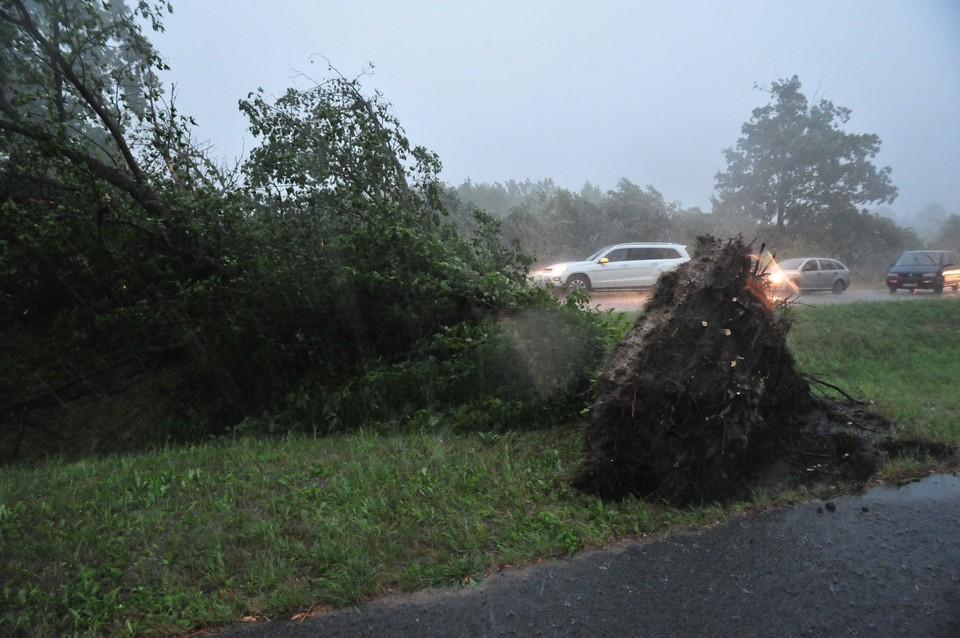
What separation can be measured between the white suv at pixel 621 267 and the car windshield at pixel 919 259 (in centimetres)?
713

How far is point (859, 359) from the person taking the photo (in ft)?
35.0

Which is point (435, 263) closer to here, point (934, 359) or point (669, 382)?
point (669, 382)

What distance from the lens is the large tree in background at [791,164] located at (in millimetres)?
20219

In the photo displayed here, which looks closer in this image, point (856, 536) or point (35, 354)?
point (856, 536)

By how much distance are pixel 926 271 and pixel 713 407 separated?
16212mm

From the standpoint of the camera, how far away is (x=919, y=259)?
18234 millimetres

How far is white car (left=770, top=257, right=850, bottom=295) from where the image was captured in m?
19.2

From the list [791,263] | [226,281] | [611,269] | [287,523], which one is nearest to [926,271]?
[791,263]

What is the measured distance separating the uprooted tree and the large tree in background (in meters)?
16.4

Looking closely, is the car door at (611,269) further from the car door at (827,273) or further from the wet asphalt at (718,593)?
the wet asphalt at (718,593)

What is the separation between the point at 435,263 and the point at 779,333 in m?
4.02

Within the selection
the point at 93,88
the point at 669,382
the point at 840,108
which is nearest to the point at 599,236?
the point at 840,108

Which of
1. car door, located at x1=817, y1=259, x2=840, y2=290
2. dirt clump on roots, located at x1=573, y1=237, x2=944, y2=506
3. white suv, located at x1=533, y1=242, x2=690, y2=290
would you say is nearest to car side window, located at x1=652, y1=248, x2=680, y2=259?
white suv, located at x1=533, y1=242, x2=690, y2=290

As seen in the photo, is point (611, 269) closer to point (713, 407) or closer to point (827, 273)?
point (827, 273)
